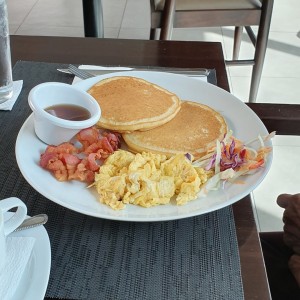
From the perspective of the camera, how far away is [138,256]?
25.0 inches

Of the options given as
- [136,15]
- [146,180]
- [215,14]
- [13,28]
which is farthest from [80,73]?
[136,15]

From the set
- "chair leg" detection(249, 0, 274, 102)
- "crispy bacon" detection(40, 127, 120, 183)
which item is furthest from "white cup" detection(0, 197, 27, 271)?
"chair leg" detection(249, 0, 274, 102)

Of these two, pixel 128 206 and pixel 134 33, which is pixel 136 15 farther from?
pixel 128 206

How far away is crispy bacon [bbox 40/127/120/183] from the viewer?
2.34 ft

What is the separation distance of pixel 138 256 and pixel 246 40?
254 centimetres

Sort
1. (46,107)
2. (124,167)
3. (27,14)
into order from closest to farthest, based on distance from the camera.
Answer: (124,167)
(46,107)
(27,14)

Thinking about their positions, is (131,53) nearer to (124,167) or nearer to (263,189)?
(124,167)

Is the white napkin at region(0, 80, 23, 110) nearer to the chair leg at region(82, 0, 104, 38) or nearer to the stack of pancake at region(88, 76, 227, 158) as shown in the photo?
the stack of pancake at region(88, 76, 227, 158)

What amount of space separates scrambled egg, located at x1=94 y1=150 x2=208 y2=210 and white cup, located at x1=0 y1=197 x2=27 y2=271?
120 millimetres

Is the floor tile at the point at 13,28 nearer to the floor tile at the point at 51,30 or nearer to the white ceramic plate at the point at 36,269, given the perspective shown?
the floor tile at the point at 51,30

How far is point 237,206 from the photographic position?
0.73m

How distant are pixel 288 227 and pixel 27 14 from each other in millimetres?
2780

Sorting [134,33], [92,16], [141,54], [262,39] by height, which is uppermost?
[141,54]

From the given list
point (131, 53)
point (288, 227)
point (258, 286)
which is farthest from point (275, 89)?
point (258, 286)
